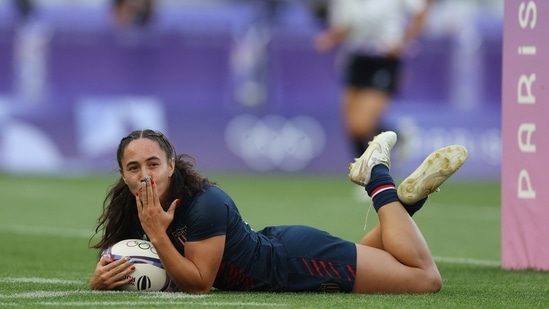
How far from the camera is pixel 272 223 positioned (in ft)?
43.2

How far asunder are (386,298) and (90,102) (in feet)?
44.2

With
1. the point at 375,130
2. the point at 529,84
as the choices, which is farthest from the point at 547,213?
the point at 375,130

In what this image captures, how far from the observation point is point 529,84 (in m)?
9.10

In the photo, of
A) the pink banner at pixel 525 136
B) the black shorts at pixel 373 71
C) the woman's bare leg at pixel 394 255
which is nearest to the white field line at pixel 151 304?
the woman's bare leg at pixel 394 255

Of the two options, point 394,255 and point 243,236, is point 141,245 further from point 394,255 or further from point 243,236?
point 394,255

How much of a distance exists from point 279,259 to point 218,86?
1647cm

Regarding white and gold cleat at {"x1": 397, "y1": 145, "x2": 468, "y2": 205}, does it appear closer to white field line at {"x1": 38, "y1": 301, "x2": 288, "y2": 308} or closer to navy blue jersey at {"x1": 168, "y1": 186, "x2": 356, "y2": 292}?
navy blue jersey at {"x1": 168, "y1": 186, "x2": 356, "y2": 292}

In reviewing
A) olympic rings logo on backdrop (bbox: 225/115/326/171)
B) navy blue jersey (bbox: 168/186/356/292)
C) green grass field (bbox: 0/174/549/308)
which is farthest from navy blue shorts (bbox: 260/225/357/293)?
olympic rings logo on backdrop (bbox: 225/115/326/171)

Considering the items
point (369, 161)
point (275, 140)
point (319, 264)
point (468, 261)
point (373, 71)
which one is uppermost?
point (369, 161)

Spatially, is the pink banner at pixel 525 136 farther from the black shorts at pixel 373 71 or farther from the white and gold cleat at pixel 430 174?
the black shorts at pixel 373 71

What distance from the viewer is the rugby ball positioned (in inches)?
285

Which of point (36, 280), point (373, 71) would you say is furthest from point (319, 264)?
point (373, 71)

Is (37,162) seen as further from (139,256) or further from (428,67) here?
(139,256)

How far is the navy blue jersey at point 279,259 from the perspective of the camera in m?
7.22
